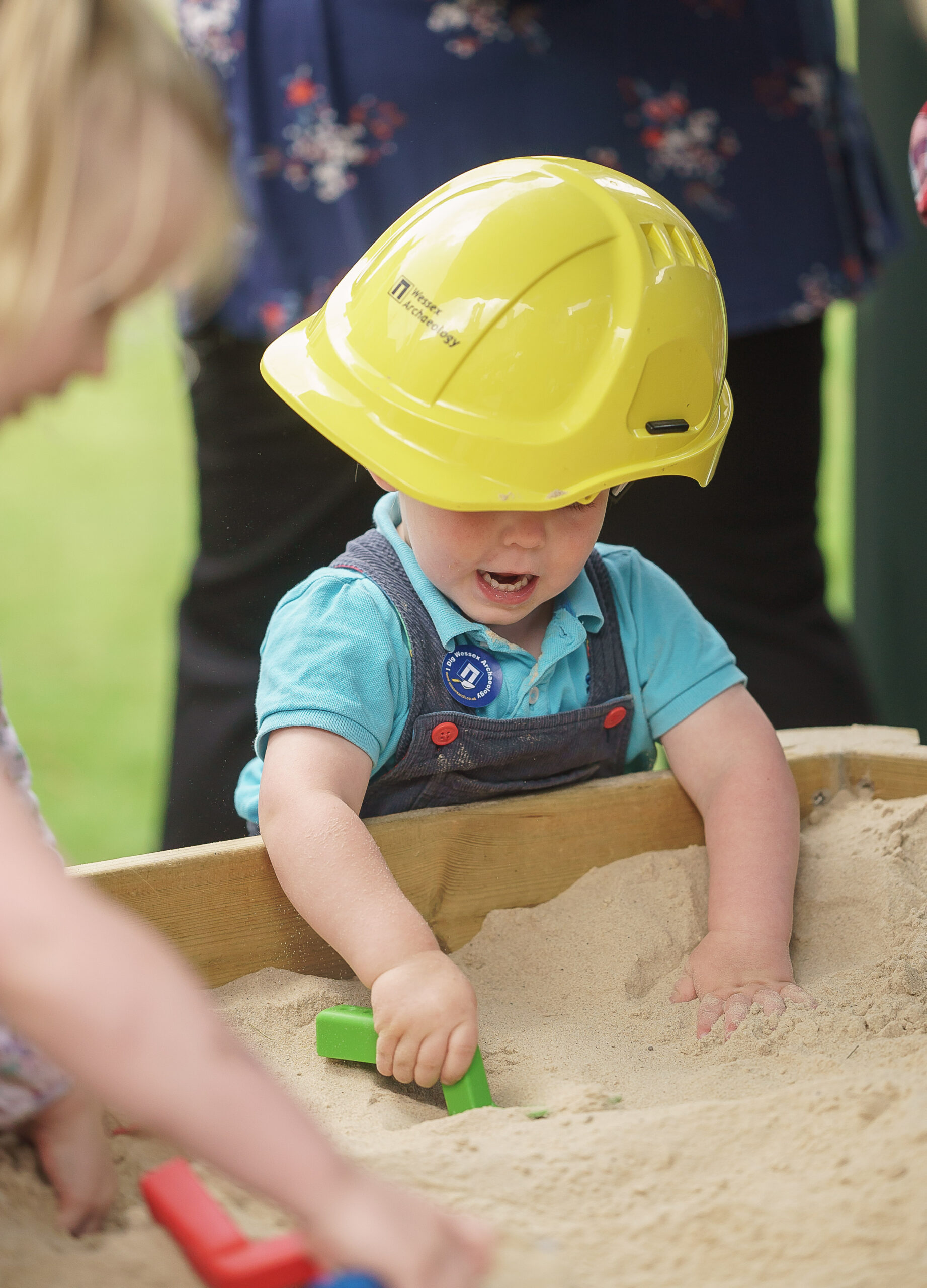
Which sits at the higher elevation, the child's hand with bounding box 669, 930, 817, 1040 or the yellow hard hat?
the yellow hard hat

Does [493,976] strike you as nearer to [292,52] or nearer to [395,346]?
[395,346]

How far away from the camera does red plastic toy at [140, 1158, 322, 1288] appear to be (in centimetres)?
59


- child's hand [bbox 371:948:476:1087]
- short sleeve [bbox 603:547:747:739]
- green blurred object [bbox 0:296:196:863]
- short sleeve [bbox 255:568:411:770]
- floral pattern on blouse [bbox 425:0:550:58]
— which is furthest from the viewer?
green blurred object [bbox 0:296:196:863]

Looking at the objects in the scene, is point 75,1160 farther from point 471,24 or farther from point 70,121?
point 471,24

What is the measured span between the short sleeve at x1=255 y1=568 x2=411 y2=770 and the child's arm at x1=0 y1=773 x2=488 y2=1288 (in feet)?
1.93

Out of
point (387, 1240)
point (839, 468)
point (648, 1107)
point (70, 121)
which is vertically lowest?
point (839, 468)

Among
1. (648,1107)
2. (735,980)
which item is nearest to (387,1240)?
(648,1107)

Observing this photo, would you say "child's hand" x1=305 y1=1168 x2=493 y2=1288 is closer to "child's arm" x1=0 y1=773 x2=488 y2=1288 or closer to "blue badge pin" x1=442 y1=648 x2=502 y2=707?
"child's arm" x1=0 y1=773 x2=488 y2=1288

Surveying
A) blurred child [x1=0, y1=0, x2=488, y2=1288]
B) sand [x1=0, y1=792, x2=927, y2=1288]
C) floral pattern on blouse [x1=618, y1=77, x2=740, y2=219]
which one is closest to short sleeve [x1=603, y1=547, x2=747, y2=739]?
sand [x1=0, y1=792, x2=927, y2=1288]

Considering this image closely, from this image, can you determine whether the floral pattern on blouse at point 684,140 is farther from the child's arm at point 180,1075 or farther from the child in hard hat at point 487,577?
the child's arm at point 180,1075

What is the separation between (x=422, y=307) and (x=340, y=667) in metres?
0.33

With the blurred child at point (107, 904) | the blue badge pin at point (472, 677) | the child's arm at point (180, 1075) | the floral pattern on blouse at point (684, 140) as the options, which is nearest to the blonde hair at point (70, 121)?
the blurred child at point (107, 904)

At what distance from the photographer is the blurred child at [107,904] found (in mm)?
514

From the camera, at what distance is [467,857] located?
1.19m
